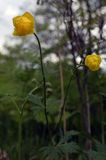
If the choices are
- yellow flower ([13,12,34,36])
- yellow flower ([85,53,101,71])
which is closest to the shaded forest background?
yellow flower ([85,53,101,71])

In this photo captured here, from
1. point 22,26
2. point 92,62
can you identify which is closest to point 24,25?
point 22,26

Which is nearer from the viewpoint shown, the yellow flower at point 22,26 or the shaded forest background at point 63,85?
the yellow flower at point 22,26

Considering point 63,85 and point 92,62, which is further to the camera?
point 63,85

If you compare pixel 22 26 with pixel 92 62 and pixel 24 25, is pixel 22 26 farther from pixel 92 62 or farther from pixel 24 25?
pixel 92 62

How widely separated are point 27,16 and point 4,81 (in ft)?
12.1

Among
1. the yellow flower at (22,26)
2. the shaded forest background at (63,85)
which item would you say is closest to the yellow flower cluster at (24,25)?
the yellow flower at (22,26)

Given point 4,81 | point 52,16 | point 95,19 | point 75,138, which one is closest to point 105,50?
point 95,19

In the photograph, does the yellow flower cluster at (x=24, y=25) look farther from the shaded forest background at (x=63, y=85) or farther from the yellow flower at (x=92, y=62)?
the shaded forest background at (x=63, y=85)

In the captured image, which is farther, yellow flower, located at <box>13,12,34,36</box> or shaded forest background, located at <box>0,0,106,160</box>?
shaded forest background, located at <box>0,0,106,160</box>

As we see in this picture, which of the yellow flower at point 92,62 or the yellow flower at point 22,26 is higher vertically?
the yellow flower at point 22,26

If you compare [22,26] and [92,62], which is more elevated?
[22,26]

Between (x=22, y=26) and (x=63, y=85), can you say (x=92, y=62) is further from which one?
(x=63, y=85)

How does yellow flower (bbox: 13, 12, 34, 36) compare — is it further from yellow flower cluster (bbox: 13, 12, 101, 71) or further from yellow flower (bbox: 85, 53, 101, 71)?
yellow flower (bbox: 85, 53, 101, 71)

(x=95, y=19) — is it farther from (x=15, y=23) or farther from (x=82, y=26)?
(x=15, y=23)
